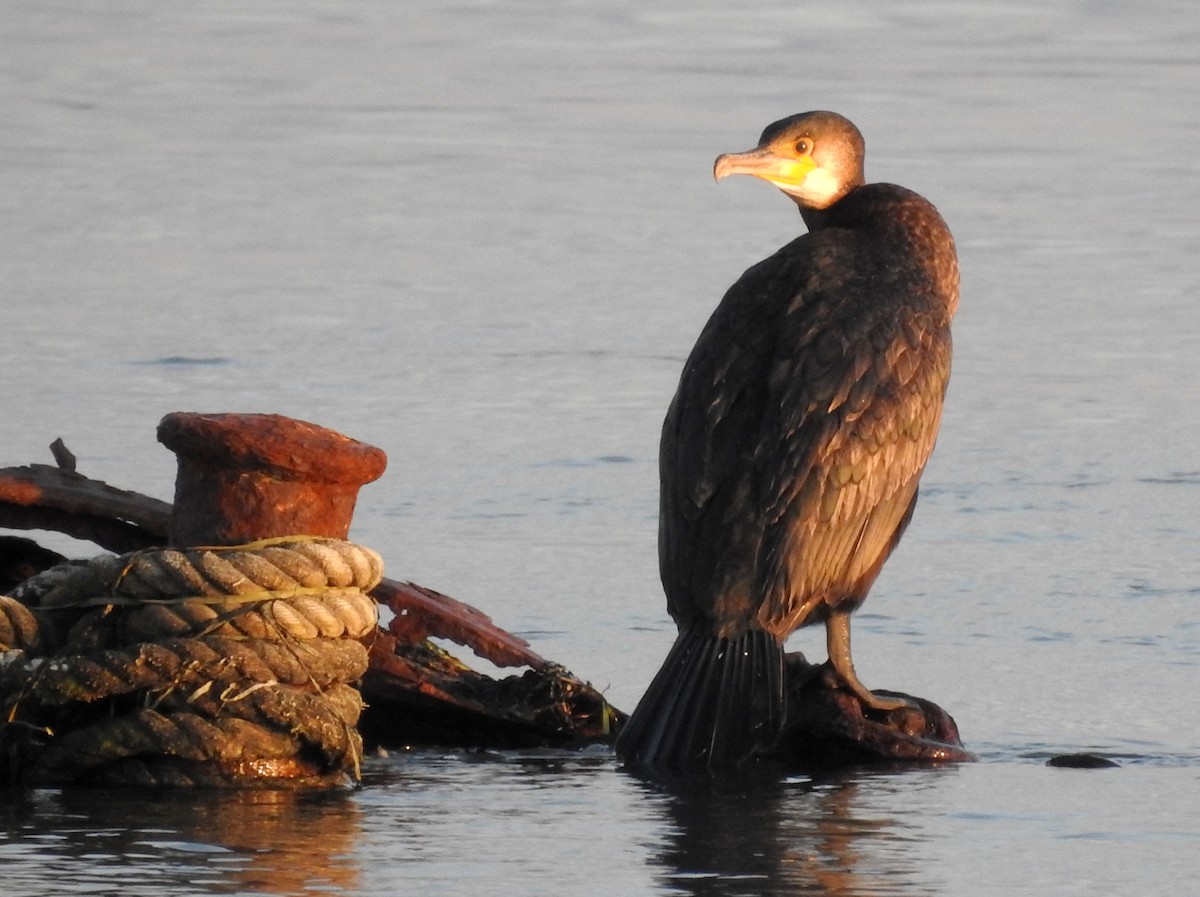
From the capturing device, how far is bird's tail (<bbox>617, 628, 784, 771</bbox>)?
5375 millimetres

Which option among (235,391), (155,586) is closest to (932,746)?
(155,586)

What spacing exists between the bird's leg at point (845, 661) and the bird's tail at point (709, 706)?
0.49 feet

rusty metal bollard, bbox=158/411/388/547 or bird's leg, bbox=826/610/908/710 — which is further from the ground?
rusty metal bollard, bbox=158/411/388/547

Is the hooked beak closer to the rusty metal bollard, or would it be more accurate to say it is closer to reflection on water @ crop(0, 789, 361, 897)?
the rusty metal bollard

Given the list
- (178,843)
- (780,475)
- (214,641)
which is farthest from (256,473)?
(780,475)

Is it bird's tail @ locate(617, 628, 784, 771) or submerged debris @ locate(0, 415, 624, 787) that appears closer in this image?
submerged debris @ locate(0, 415, 624, 787)

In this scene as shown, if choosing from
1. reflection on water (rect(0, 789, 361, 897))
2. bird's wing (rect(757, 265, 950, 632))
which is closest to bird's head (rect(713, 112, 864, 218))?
bird's wing (rect(757, 265, 950, 632))

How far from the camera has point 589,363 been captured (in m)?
9.47

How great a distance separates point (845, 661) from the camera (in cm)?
575

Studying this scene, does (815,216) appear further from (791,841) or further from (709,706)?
(791,841)

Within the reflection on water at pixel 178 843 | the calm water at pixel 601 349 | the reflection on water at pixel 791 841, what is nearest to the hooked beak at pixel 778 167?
the calm water at pixel 601 349

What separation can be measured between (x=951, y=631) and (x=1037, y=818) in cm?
173

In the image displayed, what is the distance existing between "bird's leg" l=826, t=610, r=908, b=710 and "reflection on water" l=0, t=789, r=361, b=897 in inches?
48.1

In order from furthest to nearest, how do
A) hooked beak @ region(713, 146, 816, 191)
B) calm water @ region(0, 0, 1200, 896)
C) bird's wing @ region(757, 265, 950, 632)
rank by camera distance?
hooked beak @ region(713, 146, 816, 191), bird's wing @ region(757, 265, 950, 632), calm water @ region(0, 0, 1200, 896)
